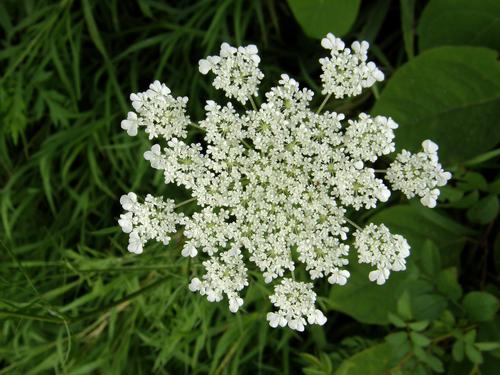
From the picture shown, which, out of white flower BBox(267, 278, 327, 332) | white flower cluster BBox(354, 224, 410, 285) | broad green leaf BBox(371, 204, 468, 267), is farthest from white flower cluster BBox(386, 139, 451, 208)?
broad green leaf BBox(371, 204, 468, 267)

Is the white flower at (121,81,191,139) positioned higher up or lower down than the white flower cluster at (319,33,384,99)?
lower down

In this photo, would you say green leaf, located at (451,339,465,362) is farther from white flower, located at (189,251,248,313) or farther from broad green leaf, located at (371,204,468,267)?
white flower, located at (189,251,248,313)

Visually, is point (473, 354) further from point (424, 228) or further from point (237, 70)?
point (237, 70)

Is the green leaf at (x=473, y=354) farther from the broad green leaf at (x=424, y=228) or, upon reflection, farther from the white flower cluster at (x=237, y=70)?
the white flower cluster at (x=237, y=70)

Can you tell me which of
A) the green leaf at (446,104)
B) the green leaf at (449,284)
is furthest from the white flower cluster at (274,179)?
the green leaf at (446,104)

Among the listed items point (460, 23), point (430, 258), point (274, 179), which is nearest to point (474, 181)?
point (430, 258)
